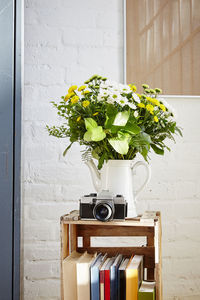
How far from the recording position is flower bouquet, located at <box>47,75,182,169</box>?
42.3 inches

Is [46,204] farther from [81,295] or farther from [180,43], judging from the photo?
[180,43]

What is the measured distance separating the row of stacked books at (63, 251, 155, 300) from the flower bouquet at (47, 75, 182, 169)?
35cm

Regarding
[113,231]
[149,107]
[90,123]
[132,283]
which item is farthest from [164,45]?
[132,283]

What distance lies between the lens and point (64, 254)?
1.18m

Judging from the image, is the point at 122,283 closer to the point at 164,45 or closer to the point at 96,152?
the point at 96,152

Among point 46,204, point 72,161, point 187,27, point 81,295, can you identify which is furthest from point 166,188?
point 187,27

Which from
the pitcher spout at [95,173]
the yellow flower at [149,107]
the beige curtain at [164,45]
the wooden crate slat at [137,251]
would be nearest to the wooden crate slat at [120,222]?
the pitcher spout at [95,173]

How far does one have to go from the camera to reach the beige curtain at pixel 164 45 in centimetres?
158

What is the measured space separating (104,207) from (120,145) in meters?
0.20

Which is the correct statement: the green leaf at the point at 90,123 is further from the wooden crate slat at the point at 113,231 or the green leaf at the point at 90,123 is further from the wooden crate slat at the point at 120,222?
the wooden crate slat at the point at 113,231

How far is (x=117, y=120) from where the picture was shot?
106cm

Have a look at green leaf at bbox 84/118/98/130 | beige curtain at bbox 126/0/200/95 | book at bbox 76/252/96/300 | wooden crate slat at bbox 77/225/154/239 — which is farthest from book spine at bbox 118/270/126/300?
beige curtain at bbox 126/0/200/95

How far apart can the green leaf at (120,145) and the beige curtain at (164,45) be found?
58 centimetres

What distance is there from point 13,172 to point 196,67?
0.96m
